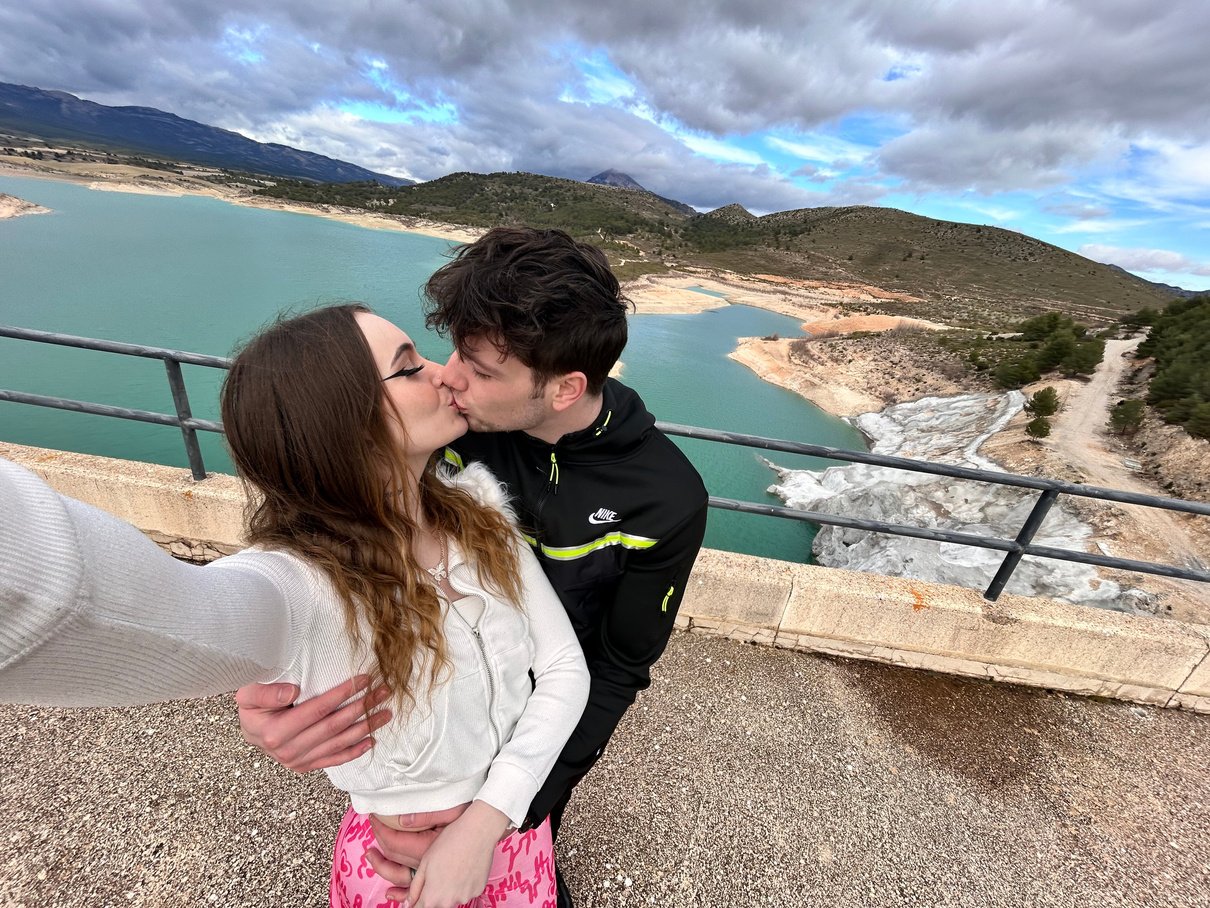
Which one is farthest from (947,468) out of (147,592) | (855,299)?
(855,299)

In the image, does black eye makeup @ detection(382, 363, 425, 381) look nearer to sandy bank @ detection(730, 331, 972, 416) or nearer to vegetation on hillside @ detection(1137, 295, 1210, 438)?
vegetation on hillside @ detection(1137, 295, 1210, 438)

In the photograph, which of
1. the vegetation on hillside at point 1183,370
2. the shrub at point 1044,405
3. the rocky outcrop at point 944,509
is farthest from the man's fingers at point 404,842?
the shrub at point 1044,405

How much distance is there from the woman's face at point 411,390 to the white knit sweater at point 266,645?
0.20m

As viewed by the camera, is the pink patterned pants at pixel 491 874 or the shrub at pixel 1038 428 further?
the shrub at pixel 1038 428

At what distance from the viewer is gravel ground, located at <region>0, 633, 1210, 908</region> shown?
192 cm

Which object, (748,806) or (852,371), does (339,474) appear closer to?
(748,806)

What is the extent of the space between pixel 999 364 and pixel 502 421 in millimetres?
21126

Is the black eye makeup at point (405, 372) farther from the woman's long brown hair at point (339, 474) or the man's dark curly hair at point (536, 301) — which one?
the man's dark curly hair at point (536, 301)

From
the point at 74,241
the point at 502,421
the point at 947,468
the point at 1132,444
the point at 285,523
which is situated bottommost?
the point at 74,241

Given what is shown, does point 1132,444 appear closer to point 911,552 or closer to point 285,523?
point 911,552

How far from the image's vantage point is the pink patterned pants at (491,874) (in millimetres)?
1268

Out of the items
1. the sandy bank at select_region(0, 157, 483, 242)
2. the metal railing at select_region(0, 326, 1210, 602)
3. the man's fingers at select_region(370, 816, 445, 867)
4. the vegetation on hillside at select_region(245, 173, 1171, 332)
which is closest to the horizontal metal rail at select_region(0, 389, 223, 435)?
the metal railing at select_region(0, 326, 1210, 602)

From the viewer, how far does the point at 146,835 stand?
1.95m

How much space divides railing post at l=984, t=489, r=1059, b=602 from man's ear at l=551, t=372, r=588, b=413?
2.37 m
